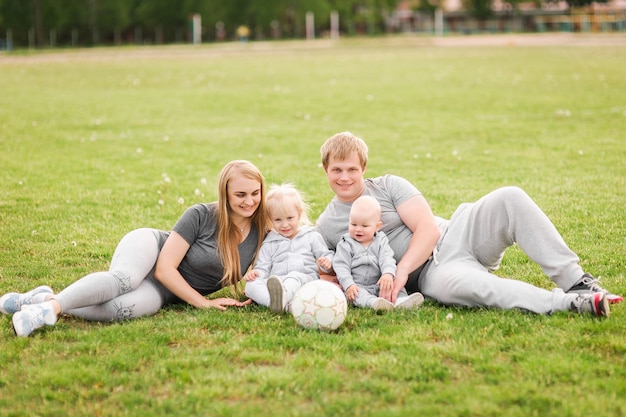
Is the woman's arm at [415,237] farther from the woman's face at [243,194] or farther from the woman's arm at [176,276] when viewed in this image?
the woman's arm at [176,276]

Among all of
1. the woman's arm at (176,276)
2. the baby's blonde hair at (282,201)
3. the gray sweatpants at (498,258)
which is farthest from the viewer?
the baby's blonde hair at (282,201)

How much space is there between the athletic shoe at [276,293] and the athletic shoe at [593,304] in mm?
1987

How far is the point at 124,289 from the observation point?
5512 millimetres

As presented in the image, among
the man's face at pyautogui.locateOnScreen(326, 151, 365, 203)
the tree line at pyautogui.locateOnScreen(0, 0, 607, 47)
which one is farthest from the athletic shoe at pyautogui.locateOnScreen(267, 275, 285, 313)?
the tree line at pyautogui.locateOnScreen(0, 0, 607, 47)

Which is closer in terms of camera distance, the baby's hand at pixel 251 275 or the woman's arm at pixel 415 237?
the woman's arm at pixel 415 237

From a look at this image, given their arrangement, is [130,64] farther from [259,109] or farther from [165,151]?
[165,151]

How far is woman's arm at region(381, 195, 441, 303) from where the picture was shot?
560 centimetres

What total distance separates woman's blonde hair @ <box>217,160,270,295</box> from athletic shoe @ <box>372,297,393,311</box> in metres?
1.09

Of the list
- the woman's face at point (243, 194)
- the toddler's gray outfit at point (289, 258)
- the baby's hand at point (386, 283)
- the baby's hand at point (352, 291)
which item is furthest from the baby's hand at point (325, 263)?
the woman's face at point (243, 194)

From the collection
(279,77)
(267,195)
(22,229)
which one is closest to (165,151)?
(22,229)

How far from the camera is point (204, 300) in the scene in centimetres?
571

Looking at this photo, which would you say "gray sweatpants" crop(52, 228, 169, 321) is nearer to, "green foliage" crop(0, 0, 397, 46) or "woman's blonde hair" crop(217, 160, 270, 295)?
"woman's blonde hair" crop(217, 160, 270, 295)

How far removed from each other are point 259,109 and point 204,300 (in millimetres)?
13396

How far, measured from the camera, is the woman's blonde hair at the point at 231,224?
18.9 ft
